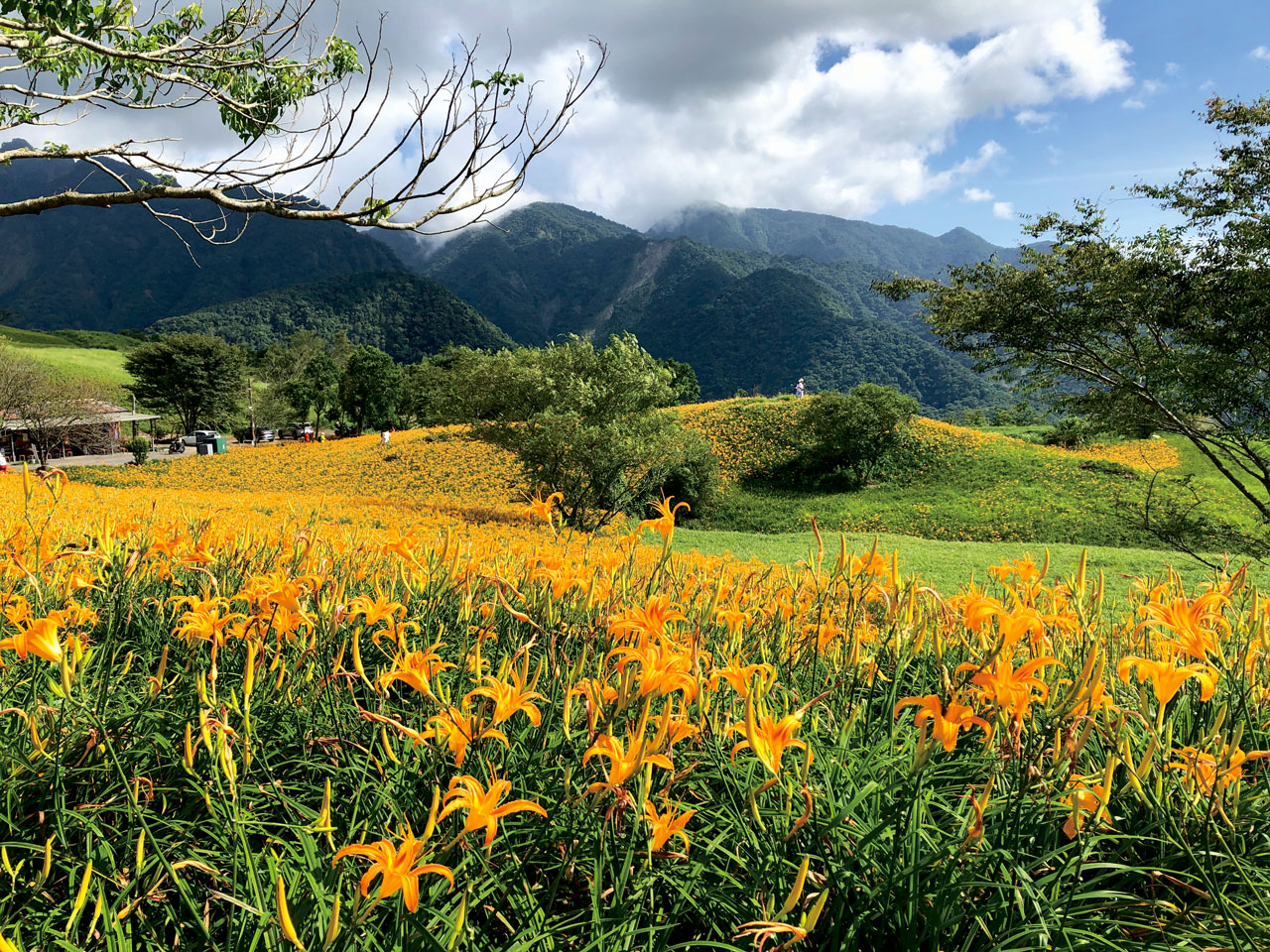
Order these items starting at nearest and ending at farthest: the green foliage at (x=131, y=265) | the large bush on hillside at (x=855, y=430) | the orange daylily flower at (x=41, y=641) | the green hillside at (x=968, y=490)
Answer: the orange daylily flower at (x=41, y=641), the green hillside at (x=968, y=490), the large bush on hillside at (x=855, y=430), the green foliage at (x=131, y=265)

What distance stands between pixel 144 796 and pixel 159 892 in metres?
0.32

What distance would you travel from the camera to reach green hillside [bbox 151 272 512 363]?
101 meters

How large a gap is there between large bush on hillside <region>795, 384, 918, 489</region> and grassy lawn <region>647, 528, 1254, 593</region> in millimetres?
6222

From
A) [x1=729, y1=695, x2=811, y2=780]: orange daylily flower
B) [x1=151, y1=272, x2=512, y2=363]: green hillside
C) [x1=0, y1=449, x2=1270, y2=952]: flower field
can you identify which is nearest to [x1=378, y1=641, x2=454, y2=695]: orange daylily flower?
[x1=0, y1=449, x2=1270, y2=952]: flower field

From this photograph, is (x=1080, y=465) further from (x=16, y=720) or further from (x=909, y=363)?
(x=909, y=363)

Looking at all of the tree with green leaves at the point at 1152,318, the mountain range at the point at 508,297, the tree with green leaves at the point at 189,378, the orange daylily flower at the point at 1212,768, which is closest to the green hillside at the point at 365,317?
the mountain range at the point at 508,297

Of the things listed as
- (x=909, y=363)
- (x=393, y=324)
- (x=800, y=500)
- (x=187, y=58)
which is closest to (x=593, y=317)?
(x=393, y=324)

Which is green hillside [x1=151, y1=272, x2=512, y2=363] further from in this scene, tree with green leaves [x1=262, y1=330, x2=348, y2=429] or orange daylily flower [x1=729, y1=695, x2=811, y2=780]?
orange daylily flower [x1=729, y1=695, x2=811, y2=780]

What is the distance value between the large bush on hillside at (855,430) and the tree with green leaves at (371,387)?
107 feet

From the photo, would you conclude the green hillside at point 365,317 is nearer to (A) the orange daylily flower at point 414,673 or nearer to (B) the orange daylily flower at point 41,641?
(B) the orange daylily flower at point 41,641

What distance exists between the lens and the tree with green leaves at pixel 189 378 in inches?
1569

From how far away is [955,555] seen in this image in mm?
11648

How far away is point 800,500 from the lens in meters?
19.4

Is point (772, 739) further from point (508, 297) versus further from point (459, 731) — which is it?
point (508, 297)
